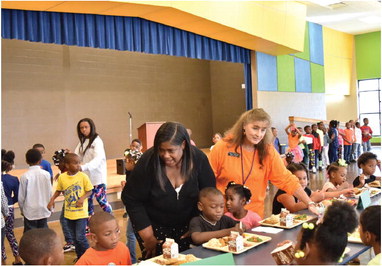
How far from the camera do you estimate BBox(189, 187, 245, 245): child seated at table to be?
2.53m

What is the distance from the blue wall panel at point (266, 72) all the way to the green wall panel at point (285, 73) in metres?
0.28

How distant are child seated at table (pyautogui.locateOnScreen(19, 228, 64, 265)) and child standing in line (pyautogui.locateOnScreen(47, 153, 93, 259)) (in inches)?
80.8

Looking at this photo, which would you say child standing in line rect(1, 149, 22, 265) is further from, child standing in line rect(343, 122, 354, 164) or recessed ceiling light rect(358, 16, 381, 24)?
recessed ceiling light rect(358, 16, 381, 24)

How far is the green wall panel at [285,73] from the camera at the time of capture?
41.8 feet

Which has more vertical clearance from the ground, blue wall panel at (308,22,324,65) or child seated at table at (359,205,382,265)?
blue wall panel at (308,22,324,65)

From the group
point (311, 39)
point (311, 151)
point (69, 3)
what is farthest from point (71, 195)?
point (311, 39)

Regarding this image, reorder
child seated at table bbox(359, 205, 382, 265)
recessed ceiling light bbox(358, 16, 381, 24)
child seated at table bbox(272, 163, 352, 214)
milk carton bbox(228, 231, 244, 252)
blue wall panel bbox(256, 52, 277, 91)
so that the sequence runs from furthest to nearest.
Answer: recessed ceiling light bbox(358, 16, 381, 24)
blue wall panel bbox(256, 52, 277, 91)
child seated at table bbox(272, 163, 352, 214)
milk carton bbox(228, 231, 244, 252)
child seated at table bbox(359, 205, 382, 265)

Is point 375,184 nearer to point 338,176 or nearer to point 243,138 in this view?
point 338,176

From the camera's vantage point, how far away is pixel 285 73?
515 inches

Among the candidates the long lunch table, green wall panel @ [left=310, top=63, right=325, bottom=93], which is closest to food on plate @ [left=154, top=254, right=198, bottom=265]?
the long lunch table

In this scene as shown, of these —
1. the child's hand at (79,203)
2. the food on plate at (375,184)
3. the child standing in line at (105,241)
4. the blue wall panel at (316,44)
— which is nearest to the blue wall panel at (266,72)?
the blue wall panel at (316,44)

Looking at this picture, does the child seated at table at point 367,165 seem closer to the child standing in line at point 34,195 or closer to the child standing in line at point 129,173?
the child standing in line at point 129,173

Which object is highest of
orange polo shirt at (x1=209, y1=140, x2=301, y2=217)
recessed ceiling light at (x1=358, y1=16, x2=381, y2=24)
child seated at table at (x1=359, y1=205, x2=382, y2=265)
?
recessed ceiling light at (x1=358, y1=16, x2=381, y2=24)

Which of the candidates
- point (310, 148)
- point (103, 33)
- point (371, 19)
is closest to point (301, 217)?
point (103, 33)
